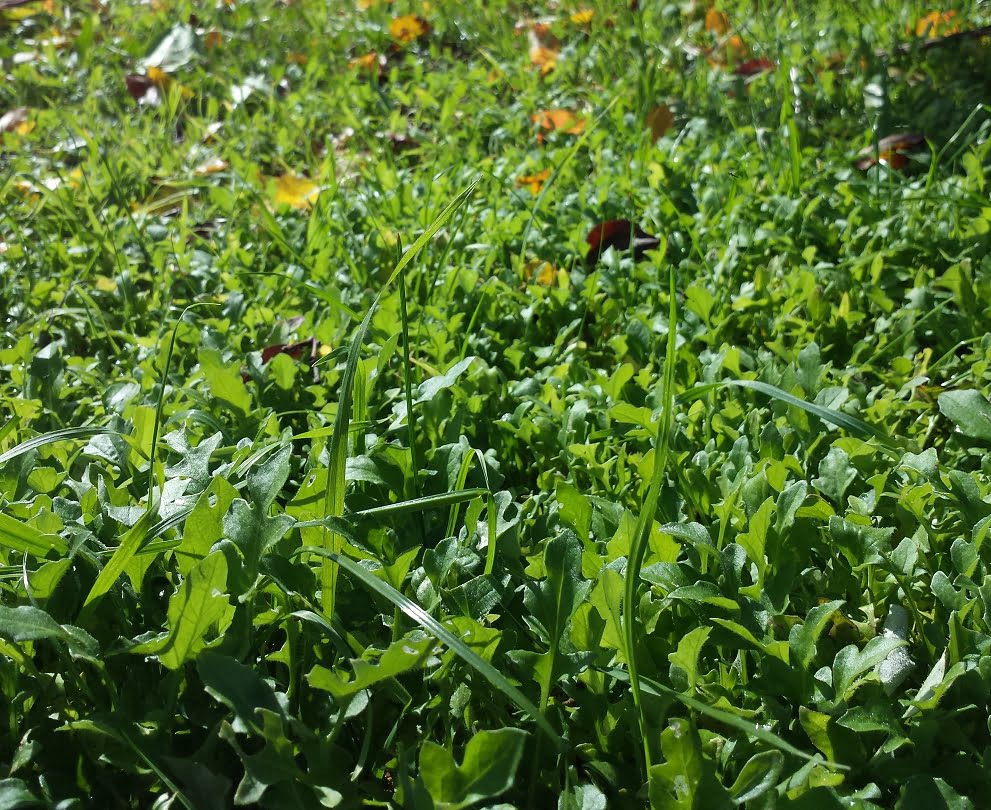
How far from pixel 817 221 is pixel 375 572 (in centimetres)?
148

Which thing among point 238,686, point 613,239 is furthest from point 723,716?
point 613,239

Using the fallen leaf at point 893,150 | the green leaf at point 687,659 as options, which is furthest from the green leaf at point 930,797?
the fallen leaf at point 893,150

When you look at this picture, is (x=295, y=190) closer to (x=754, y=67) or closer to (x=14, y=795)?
(x=754, y=67)

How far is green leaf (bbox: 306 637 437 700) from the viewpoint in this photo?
1.01m

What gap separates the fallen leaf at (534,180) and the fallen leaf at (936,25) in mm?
1435

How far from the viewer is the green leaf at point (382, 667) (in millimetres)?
1011

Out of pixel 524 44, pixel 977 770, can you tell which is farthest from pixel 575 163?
pixel 977 770

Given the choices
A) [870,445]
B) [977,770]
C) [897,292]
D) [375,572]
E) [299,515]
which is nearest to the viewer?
[977,770]

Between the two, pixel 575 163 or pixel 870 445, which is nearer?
pixel 870 445

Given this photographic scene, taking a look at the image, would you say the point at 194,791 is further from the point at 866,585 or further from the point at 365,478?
the point at 866,585

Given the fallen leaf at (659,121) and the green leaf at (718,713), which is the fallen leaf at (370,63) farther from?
the green leaf at (718,713)

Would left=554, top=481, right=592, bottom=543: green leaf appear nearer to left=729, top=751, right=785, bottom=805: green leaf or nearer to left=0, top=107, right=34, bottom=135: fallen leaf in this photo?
left=729, top=751, right=785, bottom=805: green leaf

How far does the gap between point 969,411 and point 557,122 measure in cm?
187

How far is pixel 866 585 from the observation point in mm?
1339
